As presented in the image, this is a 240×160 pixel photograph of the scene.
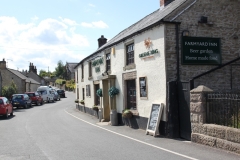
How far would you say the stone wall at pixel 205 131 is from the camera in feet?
27.9

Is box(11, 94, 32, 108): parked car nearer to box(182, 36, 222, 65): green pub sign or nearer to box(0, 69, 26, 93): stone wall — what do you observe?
box(0, 69, 26, 93): stone wall

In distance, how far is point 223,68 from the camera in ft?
43.4

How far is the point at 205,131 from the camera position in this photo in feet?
32.1

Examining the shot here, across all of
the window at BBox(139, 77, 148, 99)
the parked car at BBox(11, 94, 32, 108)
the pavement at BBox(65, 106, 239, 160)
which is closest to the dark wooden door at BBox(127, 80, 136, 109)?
the window at BBox(139, 77, 148, 99)

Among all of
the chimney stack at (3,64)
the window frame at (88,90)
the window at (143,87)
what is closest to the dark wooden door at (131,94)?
the window at (143,87)

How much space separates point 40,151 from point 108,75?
371 inches

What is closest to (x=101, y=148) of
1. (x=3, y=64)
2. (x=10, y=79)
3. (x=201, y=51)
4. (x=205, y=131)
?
(x=205, y=131)

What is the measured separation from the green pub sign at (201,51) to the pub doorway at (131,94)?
4.10 metres

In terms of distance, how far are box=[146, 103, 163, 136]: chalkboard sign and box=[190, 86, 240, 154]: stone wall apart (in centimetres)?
190

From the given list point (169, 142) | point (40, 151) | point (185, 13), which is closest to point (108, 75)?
point (185, 13)

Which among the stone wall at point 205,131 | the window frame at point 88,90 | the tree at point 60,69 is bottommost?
the stone wall at point 205,131

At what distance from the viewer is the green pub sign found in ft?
41.4

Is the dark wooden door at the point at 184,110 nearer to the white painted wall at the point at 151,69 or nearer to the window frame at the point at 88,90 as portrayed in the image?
the white painted wall at the point at 151,69

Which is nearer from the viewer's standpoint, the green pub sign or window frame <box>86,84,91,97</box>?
the green pub sign
